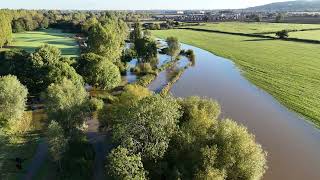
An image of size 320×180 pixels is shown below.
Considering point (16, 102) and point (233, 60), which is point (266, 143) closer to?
point (16, 102)

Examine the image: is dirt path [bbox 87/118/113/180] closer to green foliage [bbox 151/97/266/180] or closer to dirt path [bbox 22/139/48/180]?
dirt path [bbox 22/139/48/180]

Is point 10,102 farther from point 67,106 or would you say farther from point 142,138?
point 142,138

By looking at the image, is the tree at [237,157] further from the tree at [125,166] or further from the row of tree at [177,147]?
the tree at [125,166]

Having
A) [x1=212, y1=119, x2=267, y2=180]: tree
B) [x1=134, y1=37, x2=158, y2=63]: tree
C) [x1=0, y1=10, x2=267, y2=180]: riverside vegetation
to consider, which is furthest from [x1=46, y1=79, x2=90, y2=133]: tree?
[x1=134, y1=37, x2=158, y2=63]: tree

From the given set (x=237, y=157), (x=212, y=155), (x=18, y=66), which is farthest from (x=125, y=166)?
(x=18, y=66)

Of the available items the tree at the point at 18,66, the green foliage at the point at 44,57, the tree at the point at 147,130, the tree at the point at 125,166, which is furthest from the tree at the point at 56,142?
the green foliage at the point at 44,57

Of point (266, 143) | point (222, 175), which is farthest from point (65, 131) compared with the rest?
point (266, 143)

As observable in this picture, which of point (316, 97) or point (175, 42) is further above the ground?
point (175, 42)
